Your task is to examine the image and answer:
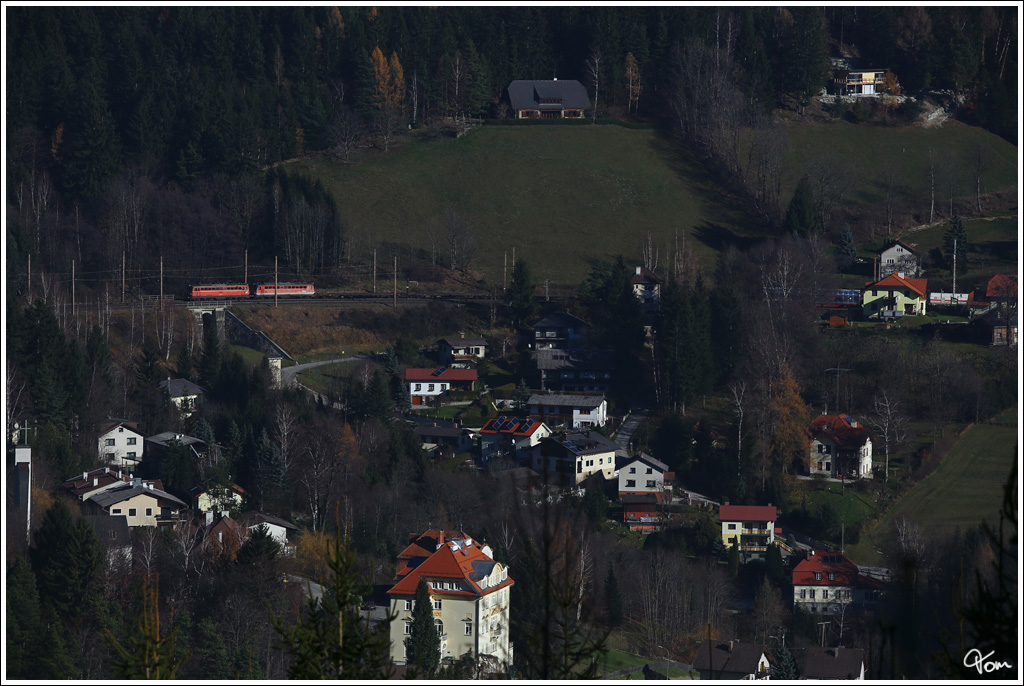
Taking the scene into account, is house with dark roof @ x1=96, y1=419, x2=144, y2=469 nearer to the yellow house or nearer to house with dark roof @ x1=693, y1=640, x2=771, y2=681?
house with dark roof @ x1=693, y1=640, x2=771, y2=681

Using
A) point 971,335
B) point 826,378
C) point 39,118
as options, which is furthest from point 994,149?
point 39,118

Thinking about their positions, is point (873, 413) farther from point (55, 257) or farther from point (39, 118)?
point (39, 118)

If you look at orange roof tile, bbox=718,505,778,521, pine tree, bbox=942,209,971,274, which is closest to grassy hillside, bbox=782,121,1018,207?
pine tree, bbox=942,209,971,274

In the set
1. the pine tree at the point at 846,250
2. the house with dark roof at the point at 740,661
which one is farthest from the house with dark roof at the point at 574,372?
the house with dark roof at the point at 740,661

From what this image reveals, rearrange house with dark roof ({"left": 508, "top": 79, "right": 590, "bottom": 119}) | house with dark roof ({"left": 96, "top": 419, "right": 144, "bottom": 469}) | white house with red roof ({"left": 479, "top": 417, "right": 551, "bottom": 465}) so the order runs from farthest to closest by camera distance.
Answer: house with dark roof ({"left": 508, "top": 79, "right": 590, "bottom": 119}), white house with red roof ({"left": 479, "top": 417, "right": 551, "bottom": 465}), house with dark roof ({"left": 96, "top": 419, "right": 144, "bottom": 469})

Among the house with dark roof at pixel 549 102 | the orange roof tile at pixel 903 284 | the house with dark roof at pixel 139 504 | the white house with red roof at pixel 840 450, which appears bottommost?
the house with dark roof at pixel 139 504

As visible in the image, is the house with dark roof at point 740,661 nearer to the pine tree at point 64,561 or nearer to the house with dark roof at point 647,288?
the pine tree at point 64,561

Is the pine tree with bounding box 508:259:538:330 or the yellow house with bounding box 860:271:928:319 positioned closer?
the yellow house with bounding box 860:271:928:319
